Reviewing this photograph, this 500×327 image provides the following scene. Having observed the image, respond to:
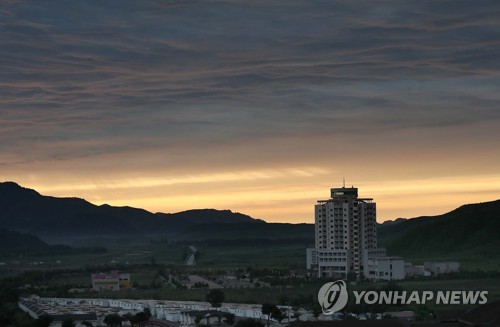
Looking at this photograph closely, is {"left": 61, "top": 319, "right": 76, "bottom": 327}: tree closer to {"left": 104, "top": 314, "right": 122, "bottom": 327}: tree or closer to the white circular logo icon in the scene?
{"left": 104, "top": 314, "right": 122, "bottom": 327}: tree

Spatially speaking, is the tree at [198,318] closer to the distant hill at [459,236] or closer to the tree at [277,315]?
the tree at [277,315]

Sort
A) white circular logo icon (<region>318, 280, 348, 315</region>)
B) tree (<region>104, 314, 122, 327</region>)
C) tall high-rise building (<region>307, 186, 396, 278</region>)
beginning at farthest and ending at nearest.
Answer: tall high-rise building (<region>307, 186, 396, 278</region>) < tree (<region>104, 314, 122, 327</region>) < white circular logo icon (<region>318, 280, 348, 315</region>)

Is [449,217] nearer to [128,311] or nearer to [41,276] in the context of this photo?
[41,276]

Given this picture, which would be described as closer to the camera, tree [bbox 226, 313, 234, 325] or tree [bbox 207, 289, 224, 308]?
tree [bbox 226, 313, 234, 325]

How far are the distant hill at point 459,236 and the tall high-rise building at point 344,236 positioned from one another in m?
29.9

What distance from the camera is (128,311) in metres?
77.4

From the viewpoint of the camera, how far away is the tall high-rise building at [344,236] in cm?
11644

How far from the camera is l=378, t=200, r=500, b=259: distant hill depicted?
6132 inches

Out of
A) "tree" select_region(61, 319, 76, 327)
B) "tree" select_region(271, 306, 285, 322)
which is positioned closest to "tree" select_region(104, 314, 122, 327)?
"tree" select_region(61, 319, 76, 327)

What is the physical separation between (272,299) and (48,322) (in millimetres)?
24830

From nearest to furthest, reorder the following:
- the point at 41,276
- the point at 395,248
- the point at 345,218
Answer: the point at 345,218, the point at 41,276, the point at 395,248

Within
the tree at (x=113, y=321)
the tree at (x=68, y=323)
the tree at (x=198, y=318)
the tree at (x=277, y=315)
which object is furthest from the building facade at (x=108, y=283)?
the tree at (x=277, y=315)

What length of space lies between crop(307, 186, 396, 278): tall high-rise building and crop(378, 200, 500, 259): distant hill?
2987 cm

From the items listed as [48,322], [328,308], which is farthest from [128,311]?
[328,308]
